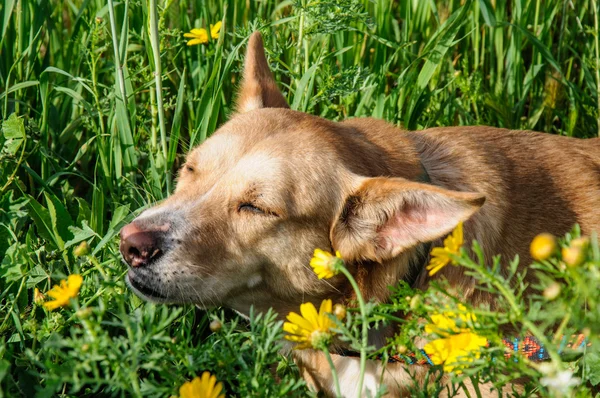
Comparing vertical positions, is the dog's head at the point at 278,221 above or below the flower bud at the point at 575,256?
below

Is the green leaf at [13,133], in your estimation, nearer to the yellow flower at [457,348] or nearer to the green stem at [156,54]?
the green stem at [156,54]

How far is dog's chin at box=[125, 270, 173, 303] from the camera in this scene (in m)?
2.76

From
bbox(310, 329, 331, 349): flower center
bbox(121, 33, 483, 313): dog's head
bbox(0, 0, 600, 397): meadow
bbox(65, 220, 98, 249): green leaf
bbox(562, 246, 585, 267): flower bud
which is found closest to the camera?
bbox(562, 246, 585, 267): flower bud

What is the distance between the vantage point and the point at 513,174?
3.17 m

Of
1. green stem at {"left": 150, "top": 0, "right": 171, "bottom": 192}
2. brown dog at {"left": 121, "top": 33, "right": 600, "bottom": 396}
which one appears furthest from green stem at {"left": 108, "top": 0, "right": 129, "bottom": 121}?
brown dog at {"left": 121, "top": 33, "right": 600, "bottom": 396}

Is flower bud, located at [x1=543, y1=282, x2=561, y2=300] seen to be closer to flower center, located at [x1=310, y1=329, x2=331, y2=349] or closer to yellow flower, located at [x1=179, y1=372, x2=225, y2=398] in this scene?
flower center, located at [x1=310, y1=329, x2=331, y2=349]

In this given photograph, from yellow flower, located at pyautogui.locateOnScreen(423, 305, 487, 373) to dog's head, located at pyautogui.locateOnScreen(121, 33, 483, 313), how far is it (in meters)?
0.69

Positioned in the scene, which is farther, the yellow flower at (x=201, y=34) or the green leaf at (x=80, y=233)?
the yellow flower at (x=201, y=34)

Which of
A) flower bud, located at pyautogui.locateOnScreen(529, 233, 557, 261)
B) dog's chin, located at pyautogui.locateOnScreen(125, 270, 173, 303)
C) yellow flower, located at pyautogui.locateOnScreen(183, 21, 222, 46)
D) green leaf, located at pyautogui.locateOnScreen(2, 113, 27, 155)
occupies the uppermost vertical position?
yellow flower, located at pyautogui.locateOnScreen(183, 21, 222, 46)

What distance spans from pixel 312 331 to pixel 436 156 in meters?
1.36

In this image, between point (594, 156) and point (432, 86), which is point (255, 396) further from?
point (432, 86)

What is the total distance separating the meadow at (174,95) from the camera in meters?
3.07

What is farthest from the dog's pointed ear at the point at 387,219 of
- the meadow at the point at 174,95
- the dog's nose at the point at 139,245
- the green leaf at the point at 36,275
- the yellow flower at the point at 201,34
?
the yellow flower at the point at 201,34

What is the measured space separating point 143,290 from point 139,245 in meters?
0.19
